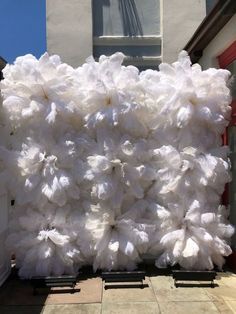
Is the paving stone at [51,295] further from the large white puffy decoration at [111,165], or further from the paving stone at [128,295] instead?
the large white puffy decoration at [111,165]

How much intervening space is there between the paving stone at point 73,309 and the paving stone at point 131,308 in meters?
0.11

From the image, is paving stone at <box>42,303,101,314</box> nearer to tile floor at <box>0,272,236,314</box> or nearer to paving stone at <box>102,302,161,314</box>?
tile floor at <box>0,272,236,314</box>

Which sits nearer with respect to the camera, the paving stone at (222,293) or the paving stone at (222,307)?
the paving stone at (222,307)

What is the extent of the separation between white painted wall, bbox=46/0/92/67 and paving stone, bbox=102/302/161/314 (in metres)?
7.83

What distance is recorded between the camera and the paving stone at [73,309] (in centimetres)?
538

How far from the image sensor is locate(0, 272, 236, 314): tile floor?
541cm

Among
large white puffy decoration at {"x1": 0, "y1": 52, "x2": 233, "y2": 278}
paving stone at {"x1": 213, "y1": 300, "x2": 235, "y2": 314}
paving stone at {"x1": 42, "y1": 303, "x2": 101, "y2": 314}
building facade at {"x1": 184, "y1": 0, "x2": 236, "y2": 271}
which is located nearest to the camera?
paving stone at {"x1": 213, "y1": 300, "x2": 235, "y2": 314}

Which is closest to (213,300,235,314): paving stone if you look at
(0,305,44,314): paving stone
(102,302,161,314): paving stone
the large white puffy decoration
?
(102,302,161,314): paving stone

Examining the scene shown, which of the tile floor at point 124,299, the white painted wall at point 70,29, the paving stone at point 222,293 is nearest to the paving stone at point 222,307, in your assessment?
the tile floor at point 124,299

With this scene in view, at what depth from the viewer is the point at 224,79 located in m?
6.77

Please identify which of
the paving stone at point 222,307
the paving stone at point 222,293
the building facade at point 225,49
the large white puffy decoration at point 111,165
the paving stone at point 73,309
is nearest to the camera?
the paving stone at point 222,307

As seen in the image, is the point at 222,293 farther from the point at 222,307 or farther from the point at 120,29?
the point at 120,29

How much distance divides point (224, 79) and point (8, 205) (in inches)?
150

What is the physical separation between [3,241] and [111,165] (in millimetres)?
1963
